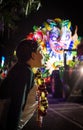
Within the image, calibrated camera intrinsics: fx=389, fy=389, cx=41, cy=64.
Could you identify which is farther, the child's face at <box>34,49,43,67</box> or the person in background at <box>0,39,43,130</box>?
the child's face at <box>34,49,43,67</box>

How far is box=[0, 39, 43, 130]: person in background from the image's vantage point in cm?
276

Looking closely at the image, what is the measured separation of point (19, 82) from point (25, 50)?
0.30 metres

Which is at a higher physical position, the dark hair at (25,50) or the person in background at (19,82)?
the dark hair at (25,50)

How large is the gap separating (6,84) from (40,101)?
39 cm

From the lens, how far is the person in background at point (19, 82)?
2.76 metres

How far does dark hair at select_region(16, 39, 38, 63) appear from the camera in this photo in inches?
117

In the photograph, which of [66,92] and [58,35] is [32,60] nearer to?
[66,92]

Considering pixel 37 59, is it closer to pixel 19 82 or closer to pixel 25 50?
pixel 25 50

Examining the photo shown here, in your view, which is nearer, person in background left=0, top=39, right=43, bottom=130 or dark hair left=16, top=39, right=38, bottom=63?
person in background left=0, top=39, right=43, bottom=130

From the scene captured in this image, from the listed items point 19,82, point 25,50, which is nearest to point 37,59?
point 25,50

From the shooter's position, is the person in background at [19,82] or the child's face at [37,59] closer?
the person in background at [19,82]

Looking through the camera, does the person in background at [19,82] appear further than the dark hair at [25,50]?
No

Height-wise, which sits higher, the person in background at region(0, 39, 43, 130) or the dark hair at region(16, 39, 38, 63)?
the dark hair at region(16, 39, 38, 63)

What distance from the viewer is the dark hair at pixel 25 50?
297 centimetres
